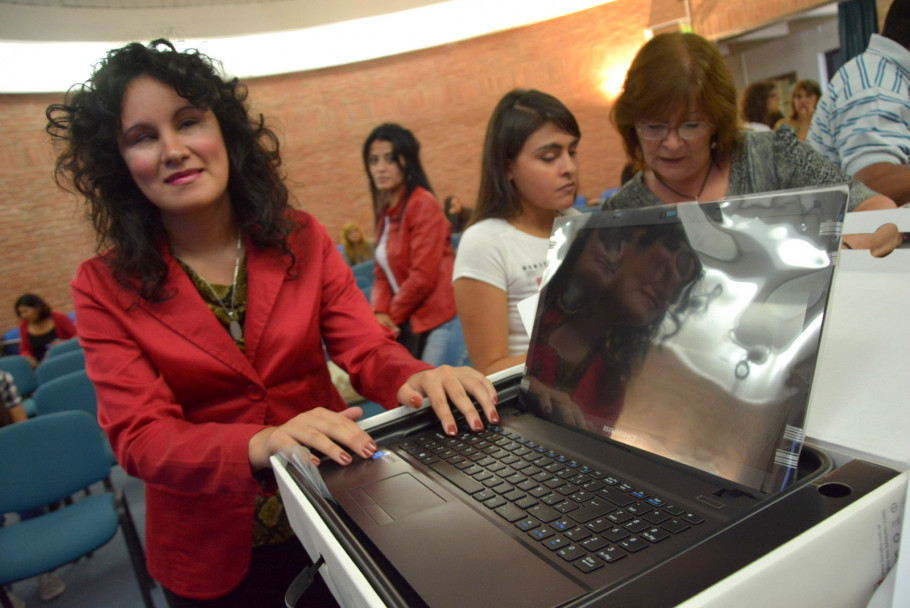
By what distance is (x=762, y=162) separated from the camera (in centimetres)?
134

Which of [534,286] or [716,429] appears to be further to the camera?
[534,286]

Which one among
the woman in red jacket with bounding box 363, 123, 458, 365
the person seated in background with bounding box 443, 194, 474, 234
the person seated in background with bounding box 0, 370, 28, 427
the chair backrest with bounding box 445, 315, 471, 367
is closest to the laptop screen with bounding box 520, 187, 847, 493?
the chair backrest with bounding box 445, 315, 471, 367

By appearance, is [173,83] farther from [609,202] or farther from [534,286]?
[609,202]

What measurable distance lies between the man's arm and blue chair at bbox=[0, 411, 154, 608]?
240 centimetres

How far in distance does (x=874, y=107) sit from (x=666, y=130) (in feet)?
1.91

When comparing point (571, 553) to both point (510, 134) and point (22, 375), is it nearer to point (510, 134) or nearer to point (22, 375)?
point (510, 134)

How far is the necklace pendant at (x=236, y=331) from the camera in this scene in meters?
1.05

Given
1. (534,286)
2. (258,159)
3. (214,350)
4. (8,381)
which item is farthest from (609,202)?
(8,381)

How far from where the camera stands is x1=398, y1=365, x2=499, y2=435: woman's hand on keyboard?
0.78 metres

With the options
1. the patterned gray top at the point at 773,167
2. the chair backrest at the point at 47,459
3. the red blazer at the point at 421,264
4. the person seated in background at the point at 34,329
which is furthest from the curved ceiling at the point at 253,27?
the patterned gray top at the point at 773,167

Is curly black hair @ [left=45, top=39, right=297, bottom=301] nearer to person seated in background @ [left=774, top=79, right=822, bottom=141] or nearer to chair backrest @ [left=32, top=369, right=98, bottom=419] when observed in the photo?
chair backrest @ [left=32, top=369, right=98, bottom=419]

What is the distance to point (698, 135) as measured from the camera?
1.32 metres

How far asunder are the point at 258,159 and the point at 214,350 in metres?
0.44

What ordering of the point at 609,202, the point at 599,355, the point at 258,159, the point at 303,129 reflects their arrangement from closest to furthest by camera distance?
the point at 599,355, the point at 258,159, the point at 609,202, the point at 303,129
